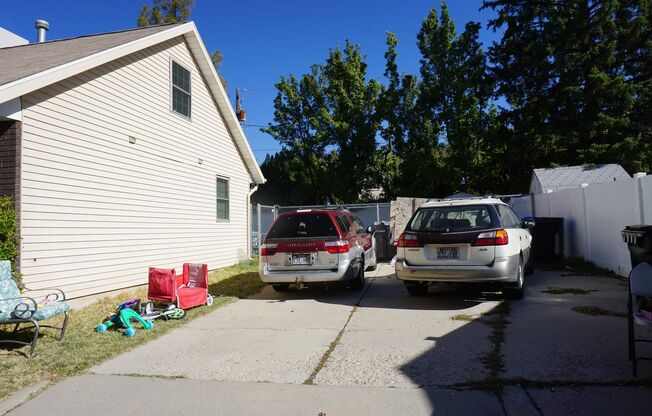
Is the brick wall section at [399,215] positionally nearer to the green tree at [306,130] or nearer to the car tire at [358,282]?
Result: the car tire at [358,282]

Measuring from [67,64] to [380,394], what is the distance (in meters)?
7.32

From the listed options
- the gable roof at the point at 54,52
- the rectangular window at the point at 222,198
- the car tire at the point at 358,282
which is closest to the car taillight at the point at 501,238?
the car tire at the point at 358,282

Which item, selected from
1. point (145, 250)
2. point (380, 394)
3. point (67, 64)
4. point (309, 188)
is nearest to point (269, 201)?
point (309, 188)

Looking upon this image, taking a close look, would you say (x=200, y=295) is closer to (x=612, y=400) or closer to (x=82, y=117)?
(x=82, y=117)

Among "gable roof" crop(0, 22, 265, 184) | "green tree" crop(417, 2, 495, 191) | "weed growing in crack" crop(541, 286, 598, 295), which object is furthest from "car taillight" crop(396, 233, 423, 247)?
"green tree" crop(417, 2, 495, 191)

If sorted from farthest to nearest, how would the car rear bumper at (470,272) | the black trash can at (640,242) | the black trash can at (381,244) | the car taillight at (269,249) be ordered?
the black trash can at (381,244)
the car taillight at (269,249)
the car rear bumper at (470,272)
the black trash can at (640,242)

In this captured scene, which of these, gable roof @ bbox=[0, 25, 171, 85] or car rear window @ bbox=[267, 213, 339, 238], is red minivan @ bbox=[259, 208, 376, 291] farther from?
gable roof @ bbox=[0, 25, 171, 85]

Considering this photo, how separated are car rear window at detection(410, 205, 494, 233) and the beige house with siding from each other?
5.95m

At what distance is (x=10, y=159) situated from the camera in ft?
22.5

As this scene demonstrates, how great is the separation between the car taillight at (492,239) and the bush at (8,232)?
686 cm

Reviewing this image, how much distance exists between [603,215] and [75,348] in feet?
32.5

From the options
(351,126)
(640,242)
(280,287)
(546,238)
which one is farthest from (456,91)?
(640,242)

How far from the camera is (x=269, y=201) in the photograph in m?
31.9

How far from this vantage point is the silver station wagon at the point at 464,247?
6.46 m
